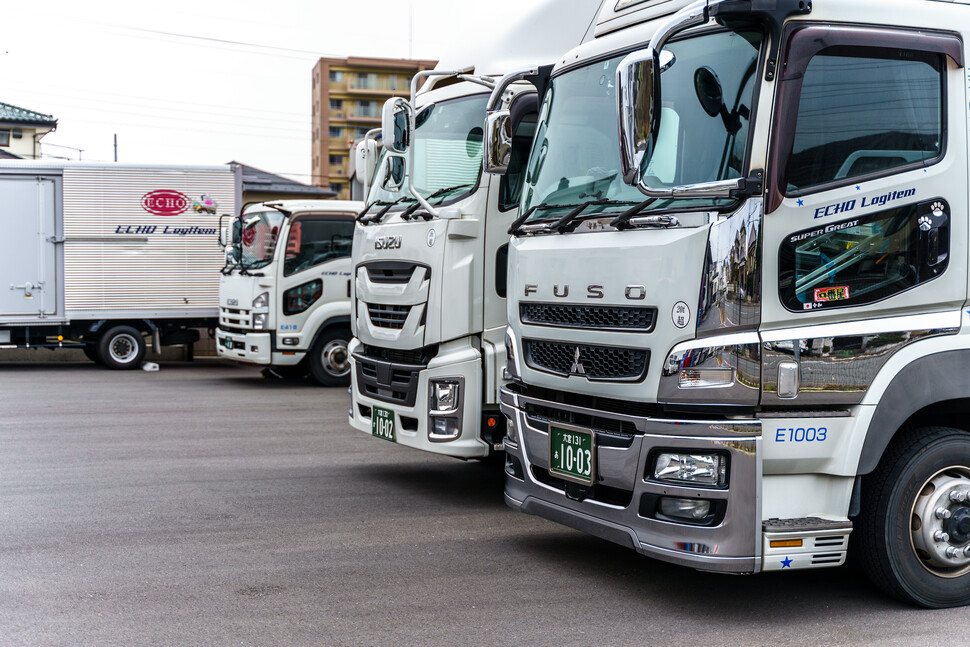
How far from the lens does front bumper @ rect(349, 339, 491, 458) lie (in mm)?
7160

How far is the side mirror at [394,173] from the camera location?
788cm

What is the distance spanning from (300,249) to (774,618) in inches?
443

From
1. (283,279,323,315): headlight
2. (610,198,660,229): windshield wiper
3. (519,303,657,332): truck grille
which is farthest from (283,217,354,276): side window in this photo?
(610,198,660,229): windshield wiper

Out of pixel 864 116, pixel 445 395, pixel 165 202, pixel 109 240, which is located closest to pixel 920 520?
pixel 864 116

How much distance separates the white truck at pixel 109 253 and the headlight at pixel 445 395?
39.2ft

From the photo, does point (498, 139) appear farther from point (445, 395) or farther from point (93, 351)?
point (93, 351)

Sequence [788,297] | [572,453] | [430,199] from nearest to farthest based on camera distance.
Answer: [788,297], [572,453], [430,199]

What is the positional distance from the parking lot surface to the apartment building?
76.7m

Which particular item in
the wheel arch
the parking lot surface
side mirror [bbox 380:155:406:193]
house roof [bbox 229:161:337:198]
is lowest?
the parking lot surface

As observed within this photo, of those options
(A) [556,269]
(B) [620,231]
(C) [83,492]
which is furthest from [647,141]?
(C) [83,492]

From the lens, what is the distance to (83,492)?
792 cm

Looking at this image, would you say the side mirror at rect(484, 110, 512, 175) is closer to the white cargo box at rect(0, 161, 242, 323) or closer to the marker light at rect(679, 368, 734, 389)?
the marker light at rect(679, 368, 734, 389)

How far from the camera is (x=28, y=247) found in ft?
57.3

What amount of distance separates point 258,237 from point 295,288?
1.04 metres
